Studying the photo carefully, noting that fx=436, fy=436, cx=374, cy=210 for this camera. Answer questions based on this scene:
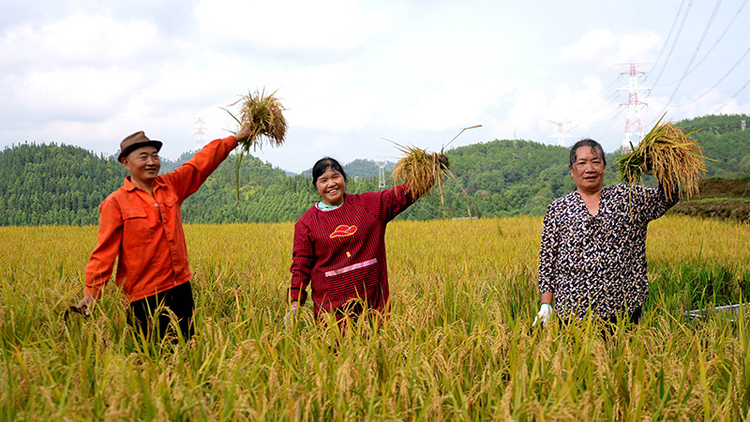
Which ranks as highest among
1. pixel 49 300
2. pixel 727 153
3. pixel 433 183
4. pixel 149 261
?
pixel 727 153

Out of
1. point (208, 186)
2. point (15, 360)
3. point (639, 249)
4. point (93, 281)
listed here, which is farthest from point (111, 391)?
point (208, 186)

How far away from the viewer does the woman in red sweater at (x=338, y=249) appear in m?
2.63

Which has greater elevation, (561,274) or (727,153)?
(727,153)

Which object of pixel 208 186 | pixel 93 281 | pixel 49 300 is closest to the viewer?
pixel 93 281

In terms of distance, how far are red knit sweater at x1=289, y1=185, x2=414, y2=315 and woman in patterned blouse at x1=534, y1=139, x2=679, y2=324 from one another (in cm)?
103

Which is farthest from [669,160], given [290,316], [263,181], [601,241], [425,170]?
[263,181]

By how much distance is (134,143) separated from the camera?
105 inches

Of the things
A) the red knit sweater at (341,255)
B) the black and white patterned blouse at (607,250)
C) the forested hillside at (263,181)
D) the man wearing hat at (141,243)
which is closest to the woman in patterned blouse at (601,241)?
the black and white patterned blouse at (607,250)

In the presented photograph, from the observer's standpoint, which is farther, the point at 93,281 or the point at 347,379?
the point at 93,281

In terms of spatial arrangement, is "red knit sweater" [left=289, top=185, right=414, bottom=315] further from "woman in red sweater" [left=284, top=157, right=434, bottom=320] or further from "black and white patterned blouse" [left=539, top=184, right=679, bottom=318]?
"black and white patterned blouse" [left=539, top=184, right=679, bottom=318]

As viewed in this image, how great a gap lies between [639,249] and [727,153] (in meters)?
72.5

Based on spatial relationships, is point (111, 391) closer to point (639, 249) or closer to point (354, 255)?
point (354, 255)

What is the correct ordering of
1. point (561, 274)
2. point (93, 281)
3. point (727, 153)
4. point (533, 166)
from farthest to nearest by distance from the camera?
point (533, 166)
point (727, 153)
point (561, 274)
point (93, 281)

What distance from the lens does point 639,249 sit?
8.82 ft
